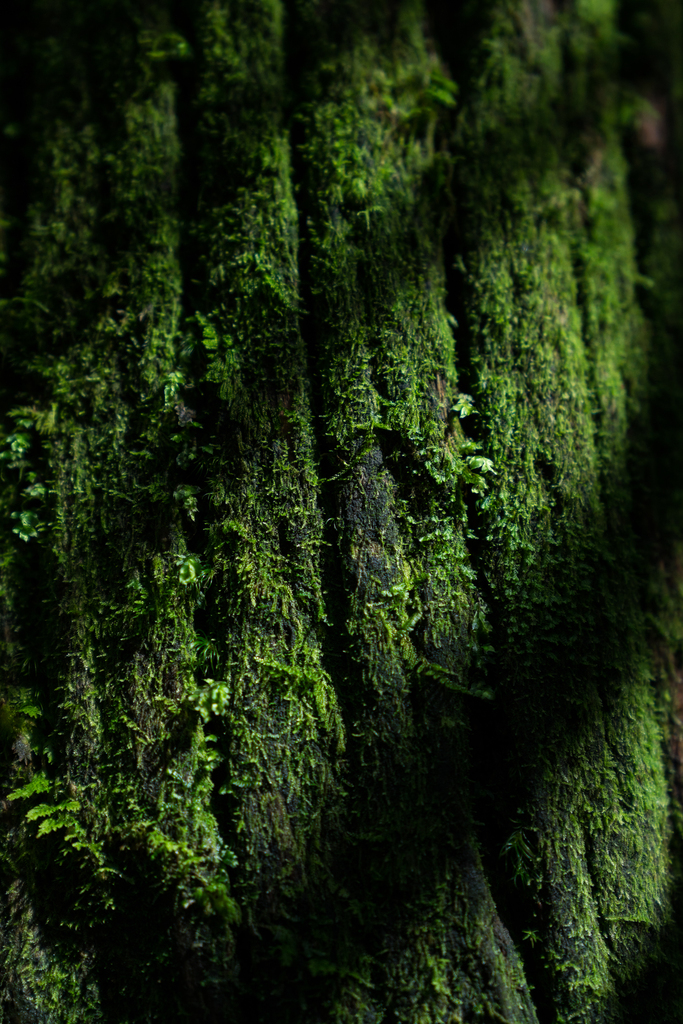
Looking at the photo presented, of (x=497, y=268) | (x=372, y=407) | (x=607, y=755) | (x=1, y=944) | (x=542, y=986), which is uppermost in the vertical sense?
(x=497, y=268)

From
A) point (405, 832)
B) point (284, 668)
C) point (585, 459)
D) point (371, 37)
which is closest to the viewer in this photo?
point (405, 832)

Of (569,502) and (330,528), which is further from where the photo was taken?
(569,502)

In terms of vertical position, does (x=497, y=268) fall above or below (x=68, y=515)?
above

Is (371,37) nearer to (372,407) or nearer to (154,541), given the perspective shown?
(372,407)

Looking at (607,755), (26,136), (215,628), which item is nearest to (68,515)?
(215,628)

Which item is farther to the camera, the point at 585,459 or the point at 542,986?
the point at 585,459

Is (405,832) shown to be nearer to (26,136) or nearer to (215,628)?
(215,628)

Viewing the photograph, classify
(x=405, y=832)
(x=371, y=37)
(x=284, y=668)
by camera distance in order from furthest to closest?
(x=371, y=37) < (x=284, y=668) < (x=405, y=832)
